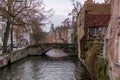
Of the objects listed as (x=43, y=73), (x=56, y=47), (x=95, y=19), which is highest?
(x=95, y=19)

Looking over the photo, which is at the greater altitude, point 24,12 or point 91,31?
point 24,12

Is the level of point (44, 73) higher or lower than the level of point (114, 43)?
lower

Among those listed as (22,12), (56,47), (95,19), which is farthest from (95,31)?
(56,47)

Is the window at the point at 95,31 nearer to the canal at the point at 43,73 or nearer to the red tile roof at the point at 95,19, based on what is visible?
the red tile roof at the point at 95,19

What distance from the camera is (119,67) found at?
569 inches

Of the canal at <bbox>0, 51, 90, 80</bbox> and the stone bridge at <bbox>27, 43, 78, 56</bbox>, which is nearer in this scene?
the canal at <bbox>0, 51, 90, 80</bbox>

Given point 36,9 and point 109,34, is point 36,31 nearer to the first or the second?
point 36,9

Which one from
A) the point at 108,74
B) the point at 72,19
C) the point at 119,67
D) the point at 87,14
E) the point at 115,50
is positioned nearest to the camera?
the point at 119,67

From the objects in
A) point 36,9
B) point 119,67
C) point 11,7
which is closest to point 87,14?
point 36,9

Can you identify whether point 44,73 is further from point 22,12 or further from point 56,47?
point 56,47

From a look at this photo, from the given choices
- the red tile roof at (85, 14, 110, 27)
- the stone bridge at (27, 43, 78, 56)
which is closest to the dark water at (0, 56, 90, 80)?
the red tile roof at (85, 14, 110, 27)

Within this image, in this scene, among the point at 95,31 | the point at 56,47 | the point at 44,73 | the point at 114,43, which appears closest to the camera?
the point at 114,43

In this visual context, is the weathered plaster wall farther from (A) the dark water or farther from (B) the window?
(B) the window

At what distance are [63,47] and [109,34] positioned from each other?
37669 mm
